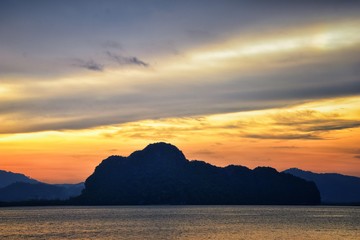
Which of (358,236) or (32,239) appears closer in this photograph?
(32,239)

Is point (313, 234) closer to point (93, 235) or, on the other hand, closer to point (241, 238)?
point (241, 238)

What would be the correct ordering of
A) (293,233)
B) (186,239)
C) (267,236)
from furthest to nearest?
1. (293,233)
2. (267,236)
3. (186,239)

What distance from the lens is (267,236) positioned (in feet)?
491

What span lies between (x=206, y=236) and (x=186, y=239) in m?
10.8

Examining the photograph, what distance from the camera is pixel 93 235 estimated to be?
504 feet

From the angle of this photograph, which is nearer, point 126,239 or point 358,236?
point 126,239

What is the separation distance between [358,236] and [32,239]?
102 metres

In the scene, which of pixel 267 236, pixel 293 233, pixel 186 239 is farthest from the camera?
pixel 293 233

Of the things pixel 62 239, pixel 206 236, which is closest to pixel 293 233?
pixel 206 236

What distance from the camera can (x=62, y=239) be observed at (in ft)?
465

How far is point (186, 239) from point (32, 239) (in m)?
46.2

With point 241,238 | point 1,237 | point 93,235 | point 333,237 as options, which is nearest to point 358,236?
point 333,237

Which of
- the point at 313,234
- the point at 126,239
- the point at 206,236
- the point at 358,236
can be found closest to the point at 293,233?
the point at 313,234

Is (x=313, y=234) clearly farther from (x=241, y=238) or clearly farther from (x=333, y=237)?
(x=241, y=238)
